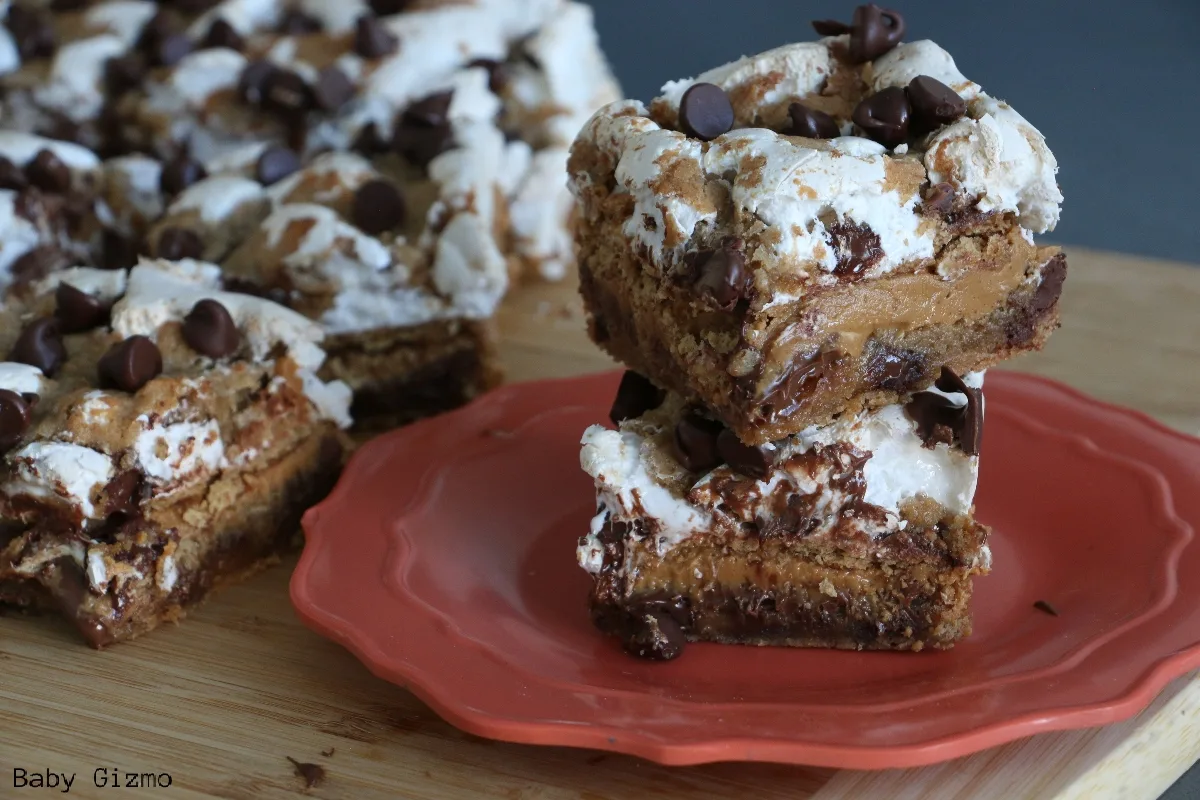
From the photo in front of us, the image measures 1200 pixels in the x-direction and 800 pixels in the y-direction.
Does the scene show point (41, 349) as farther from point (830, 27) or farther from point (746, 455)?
point (830, 27)

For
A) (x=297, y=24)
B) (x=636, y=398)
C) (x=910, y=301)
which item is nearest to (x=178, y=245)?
(x=297, y=24)

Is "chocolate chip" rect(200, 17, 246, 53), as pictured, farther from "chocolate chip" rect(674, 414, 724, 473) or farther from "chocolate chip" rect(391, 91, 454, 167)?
"chocolate chip" rect(674, 414, 724, 473)

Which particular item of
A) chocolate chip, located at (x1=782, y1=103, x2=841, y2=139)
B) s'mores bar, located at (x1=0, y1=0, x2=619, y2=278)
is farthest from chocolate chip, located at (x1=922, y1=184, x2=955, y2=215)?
s'mores bar, located at (x1=0, y1=0, x2=619, y2=278)

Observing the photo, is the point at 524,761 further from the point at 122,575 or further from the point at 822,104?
the point at 822,104

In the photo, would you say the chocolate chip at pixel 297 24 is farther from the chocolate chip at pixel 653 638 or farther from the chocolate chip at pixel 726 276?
the chocolate chip at pixel 653 638

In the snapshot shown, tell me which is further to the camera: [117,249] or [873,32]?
[117,249]

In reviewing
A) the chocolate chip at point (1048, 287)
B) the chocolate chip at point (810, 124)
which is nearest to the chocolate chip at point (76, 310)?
the chocolate chip at point (810, 124)
